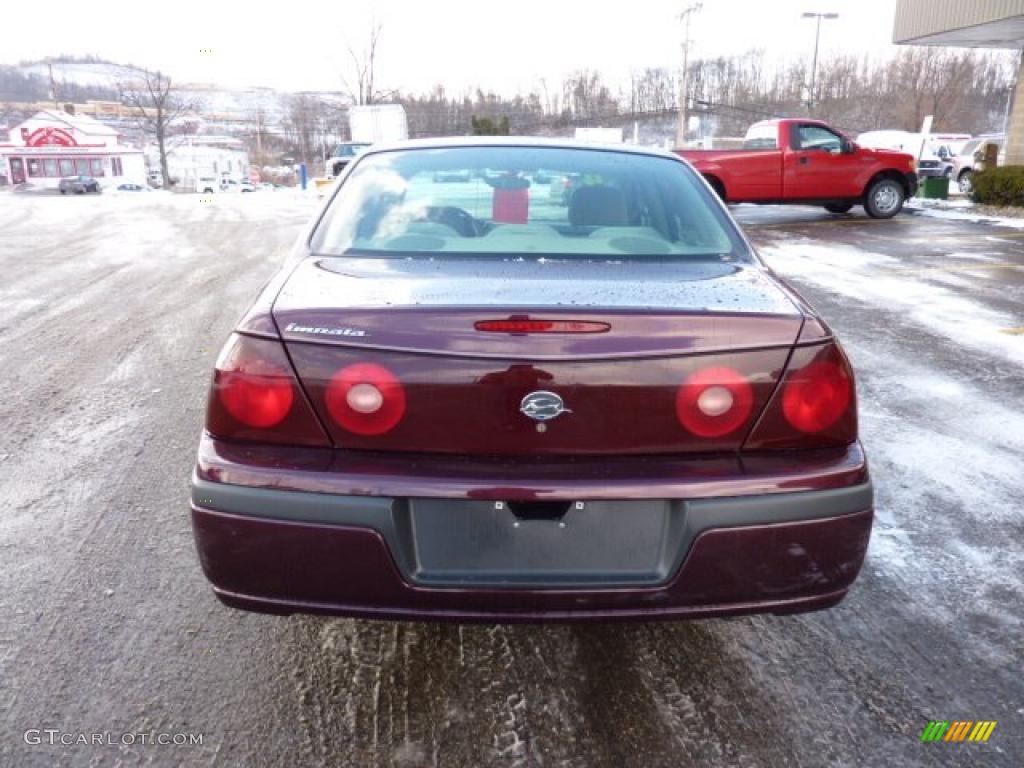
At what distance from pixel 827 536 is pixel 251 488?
138cm

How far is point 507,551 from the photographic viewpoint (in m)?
1.86

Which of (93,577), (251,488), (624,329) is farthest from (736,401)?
(93,577)

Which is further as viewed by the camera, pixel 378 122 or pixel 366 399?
pixel 378 122

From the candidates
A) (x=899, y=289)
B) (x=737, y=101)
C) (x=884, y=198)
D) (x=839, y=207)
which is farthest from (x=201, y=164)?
(x=899, y=289)

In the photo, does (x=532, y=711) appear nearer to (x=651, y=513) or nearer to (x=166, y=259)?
(x=651, y=513)

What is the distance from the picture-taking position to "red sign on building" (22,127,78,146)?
224ft

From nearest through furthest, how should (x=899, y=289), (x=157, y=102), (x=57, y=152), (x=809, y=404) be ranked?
(x=809, y=404)
(x=899, y=289)
(x=157, y=102)
(x=57, y=152)

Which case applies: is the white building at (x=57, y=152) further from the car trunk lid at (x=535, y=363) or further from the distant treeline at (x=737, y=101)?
the car trunk lid at (x=535, y=363)

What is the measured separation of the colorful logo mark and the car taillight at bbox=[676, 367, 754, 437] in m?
0.96

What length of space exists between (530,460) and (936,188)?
65.9 ft

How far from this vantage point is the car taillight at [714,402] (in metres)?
1.87

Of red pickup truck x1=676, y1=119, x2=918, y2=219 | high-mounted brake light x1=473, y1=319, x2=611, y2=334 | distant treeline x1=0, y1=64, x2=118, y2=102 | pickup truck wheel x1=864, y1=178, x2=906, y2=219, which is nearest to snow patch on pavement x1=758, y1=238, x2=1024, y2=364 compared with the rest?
red pickup truck x1=676, y1=119, x2=918, y2=219

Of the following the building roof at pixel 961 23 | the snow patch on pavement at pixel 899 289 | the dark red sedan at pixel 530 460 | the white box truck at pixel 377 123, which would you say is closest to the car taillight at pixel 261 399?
the dark red sedan at pixel 530 460

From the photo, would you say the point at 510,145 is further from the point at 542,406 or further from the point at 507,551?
the point at 507,551
